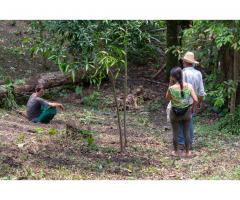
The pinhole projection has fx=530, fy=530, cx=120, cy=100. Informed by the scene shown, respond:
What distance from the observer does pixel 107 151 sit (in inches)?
316

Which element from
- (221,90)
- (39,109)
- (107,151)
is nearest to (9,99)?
(39,109)

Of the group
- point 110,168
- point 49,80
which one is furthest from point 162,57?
point 110,168

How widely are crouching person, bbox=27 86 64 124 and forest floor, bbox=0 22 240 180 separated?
165 mm

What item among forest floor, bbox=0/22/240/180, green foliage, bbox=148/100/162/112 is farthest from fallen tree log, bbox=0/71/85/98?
green foliage, bbox=148/100/162/112

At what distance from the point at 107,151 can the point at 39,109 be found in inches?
107

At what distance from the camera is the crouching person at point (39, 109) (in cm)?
1006

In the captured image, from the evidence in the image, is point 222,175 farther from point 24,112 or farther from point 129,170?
point 24,112

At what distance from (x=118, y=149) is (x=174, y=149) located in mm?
889

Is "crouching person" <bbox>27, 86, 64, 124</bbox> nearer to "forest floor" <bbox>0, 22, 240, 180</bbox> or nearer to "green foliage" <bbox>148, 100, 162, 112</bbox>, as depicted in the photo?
"forest floor" <bbox>0, 22, 240, 180</bbox>

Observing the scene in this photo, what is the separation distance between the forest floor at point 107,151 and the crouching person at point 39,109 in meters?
0.17

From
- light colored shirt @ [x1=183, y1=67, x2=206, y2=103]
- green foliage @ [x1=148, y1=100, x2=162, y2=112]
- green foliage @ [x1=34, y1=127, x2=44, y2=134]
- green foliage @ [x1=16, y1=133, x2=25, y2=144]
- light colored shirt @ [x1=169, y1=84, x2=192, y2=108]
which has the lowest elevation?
green foliage @ [x1=148, y1=100, x2=162, y2=112]

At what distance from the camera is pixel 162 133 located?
1002 centimetres

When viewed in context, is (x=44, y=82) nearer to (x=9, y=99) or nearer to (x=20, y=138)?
(x=9, y=99)

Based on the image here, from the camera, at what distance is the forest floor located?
22.2ft
